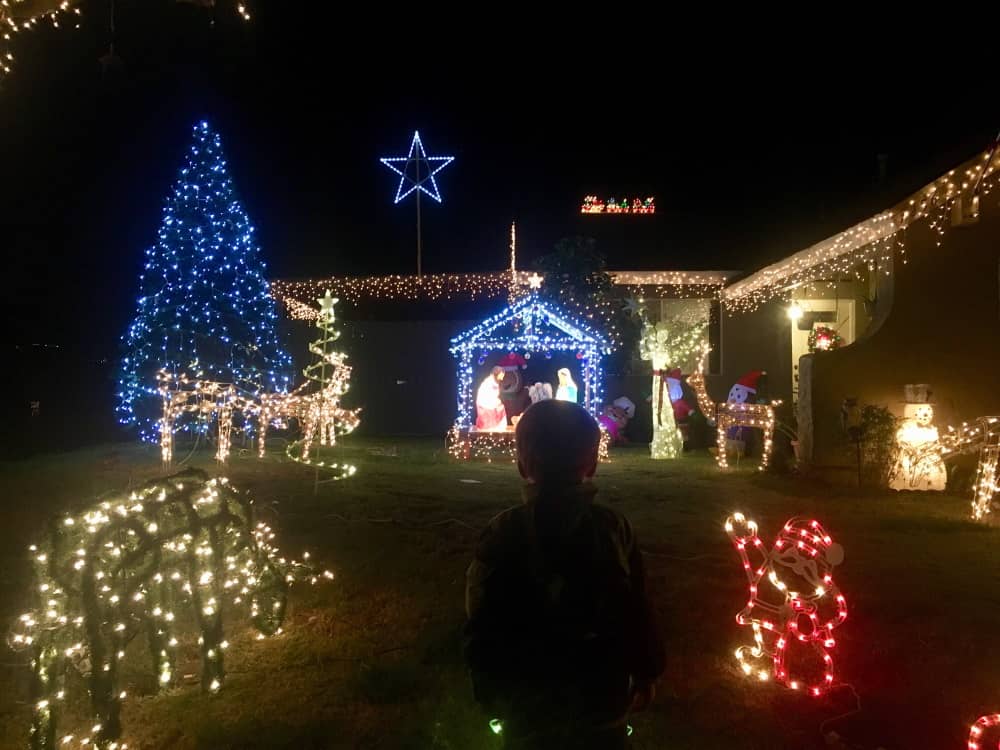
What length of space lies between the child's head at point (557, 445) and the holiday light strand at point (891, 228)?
7090mm

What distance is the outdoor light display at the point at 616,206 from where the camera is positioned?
21984 millimetres

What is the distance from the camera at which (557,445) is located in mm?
2184

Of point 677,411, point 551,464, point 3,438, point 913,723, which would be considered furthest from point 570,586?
point 3,438

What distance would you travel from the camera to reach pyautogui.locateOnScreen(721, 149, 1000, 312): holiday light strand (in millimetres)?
9734

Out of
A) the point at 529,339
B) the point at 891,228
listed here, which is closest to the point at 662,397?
the point at 529,339

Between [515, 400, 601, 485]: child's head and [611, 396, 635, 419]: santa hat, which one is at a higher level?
[515, 400, 601, 485]: child's head

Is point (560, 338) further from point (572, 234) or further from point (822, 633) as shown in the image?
point (822, 633)

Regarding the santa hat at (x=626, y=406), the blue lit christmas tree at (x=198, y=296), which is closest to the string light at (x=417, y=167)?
the blue lit christmas tree at (x=198, y=296)

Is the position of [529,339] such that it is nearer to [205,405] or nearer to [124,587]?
[205,405]

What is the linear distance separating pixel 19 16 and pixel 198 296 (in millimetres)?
12999

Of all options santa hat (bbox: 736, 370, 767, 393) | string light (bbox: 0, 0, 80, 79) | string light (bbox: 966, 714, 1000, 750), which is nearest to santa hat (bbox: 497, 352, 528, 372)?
santa hat (bbox: 736, 370, 767, 393)

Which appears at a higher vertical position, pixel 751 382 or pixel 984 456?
pixel 751 382

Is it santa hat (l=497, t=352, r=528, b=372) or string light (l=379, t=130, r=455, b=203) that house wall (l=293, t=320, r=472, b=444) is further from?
santa hat (l=497, t=352, r=528, b=372)

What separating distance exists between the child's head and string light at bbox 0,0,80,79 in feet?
15.1
